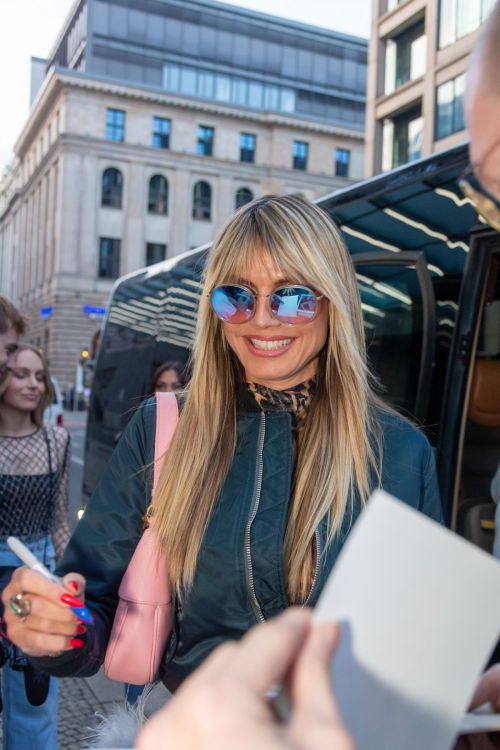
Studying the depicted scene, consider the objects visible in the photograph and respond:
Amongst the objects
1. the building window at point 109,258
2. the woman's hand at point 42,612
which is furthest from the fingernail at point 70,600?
the building window at point 109,258

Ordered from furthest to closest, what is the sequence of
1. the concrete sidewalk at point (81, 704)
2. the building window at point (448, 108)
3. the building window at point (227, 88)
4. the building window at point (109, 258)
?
1. the building window at point (227, 88)
2. the building window at point (109, 258)
3. the building window at point (448, 108)
4. the concrete sidewalk at point (81, 704)

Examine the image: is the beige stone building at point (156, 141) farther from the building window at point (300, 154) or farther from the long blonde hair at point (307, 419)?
the long blonde hair at point (307, 419)

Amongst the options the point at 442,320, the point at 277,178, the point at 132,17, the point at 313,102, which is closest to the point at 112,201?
the point at 277,178

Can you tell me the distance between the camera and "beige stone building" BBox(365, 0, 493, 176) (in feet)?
Result: 80.5

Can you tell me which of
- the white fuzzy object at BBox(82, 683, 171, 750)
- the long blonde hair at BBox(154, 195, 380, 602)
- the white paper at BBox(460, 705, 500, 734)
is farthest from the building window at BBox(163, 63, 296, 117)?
the white paper at BBox(460, 705, 500, 734)

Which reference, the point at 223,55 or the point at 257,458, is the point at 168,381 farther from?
the point at 223,55

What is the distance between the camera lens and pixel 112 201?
4356cm

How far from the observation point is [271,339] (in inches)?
73.5

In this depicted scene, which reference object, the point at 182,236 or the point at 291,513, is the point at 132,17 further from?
the point at 291,513

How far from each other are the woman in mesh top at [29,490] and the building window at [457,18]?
23480 mm

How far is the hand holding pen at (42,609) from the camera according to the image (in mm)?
1330

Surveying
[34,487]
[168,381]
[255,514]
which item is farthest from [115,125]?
[255,514]

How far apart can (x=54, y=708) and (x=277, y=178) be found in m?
45.2

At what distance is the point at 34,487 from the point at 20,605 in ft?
8.19
